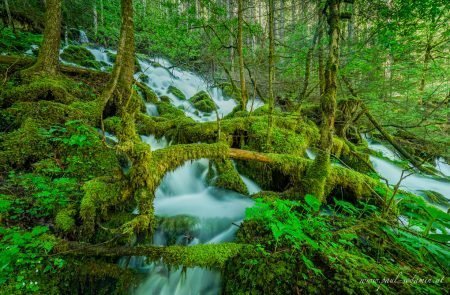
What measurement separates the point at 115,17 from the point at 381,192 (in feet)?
40.1

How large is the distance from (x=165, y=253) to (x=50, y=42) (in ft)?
20.6

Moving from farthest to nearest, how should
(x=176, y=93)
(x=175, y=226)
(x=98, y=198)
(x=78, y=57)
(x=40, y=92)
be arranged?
(x=176, y=93), (x=78, y=57), (x=40, y=92), (x=175, y=226), (x=98, y=198)

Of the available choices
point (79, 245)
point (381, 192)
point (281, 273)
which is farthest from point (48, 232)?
point (381, 192)

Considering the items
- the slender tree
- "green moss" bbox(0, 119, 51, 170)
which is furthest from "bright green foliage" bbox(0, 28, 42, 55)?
the slender tree

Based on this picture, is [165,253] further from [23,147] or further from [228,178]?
[23,147]

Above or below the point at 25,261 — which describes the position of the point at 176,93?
above

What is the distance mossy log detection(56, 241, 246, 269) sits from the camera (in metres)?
2.14

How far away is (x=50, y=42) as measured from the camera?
18.1 ft

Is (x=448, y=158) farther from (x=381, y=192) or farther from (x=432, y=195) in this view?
(x=381, y=192)

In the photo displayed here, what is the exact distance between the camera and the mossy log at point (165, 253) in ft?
7.01

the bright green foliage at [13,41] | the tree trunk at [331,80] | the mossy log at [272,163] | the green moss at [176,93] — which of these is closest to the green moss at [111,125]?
the mossy log at [272,163]

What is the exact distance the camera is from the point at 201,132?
487 cm

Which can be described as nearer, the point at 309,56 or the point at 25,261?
the point at 25,261

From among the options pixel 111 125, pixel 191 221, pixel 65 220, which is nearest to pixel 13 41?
pixel 111 125
